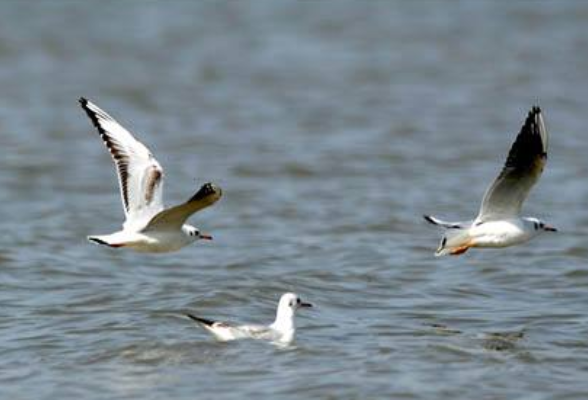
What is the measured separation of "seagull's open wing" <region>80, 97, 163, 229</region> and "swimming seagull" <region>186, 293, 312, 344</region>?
3.18 ft

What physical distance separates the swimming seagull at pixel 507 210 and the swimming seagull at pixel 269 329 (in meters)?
1.40

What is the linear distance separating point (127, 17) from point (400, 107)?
9329mm

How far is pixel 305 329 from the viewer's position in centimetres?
1125

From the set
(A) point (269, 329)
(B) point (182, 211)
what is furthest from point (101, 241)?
(A) point (269, 329)

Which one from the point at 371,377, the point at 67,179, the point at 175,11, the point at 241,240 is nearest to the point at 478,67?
the point at 175,11

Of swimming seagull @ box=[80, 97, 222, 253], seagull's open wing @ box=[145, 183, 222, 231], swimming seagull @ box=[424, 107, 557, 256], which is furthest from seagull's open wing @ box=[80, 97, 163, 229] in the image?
swimming seagull @ box=[424, 107, 557, 256]

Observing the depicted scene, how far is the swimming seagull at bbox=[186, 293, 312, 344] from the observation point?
1045 cm

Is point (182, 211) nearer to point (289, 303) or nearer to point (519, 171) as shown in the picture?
point (289, 303)

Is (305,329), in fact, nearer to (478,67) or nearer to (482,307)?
(482,307)

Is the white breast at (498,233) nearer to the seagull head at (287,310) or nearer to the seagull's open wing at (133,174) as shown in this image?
the seagull head at (287,310)

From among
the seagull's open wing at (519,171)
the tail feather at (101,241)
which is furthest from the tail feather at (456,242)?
the tail feather at (101,241)

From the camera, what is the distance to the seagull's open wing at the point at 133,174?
1120 cm

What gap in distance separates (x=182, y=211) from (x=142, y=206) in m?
0.60

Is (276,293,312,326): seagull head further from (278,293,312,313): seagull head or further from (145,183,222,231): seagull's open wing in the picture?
(145,183,222,231): seagull's open wing
